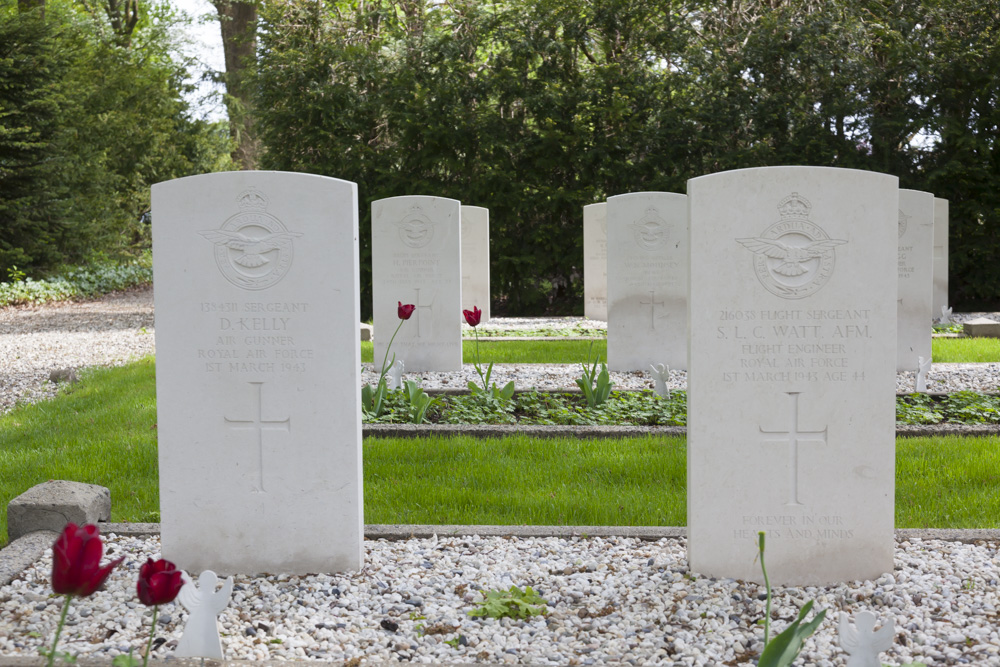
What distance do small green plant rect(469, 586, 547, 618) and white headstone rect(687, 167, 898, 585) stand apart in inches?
25.4

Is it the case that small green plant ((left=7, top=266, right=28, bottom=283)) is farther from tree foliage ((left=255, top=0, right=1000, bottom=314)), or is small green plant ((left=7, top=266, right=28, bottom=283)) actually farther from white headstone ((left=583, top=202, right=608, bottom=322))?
white headstone ((left=583, top=202, right=608, bottom=322))

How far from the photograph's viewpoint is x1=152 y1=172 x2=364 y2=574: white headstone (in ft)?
10.7

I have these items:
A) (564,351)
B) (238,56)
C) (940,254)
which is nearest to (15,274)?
(238,56)

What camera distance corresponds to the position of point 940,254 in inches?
464

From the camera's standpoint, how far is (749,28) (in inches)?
551

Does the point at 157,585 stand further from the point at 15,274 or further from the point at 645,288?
the point at 15,274

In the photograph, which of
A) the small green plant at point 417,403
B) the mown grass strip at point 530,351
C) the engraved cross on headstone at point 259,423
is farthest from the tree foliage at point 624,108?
the engraved cross on headstone at point 259,423

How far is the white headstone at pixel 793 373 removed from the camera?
3111 mm

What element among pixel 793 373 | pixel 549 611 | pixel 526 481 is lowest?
pixel 549 611

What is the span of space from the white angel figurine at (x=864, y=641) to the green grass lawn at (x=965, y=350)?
6.66 meters

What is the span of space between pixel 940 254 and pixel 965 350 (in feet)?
11.4

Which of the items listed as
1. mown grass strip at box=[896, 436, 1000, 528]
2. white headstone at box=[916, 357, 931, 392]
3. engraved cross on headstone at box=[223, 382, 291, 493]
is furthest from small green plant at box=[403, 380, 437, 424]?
white headstone at box=[916, 357, 931, 392]

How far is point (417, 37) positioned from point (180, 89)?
1127 cm

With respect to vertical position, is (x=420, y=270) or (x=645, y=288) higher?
(x=420, y=270)
